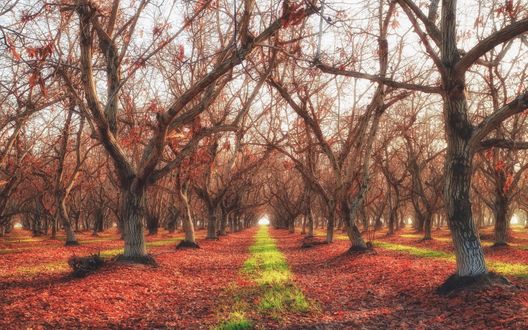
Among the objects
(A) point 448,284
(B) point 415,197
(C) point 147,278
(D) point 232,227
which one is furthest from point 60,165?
(D) point 232,227

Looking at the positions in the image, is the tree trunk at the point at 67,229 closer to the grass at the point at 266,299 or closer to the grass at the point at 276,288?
the grass at the point at 276,288

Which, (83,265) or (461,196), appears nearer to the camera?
(461,196)

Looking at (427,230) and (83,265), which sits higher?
(83,265)

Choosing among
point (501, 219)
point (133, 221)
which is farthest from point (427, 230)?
point (133, 221)

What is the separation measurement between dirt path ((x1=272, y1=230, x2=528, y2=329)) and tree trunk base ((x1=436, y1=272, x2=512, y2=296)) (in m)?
0.23

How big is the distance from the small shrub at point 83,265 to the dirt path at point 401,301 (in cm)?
548

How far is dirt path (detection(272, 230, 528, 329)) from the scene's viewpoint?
6.52m

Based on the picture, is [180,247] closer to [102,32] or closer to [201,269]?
[201,269]

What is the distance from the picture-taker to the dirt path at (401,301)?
652 centimetres

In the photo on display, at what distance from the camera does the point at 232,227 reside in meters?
53.8

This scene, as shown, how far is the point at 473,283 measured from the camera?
7805 millimetres

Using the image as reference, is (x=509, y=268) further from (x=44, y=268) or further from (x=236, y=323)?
(x=44, y=268)

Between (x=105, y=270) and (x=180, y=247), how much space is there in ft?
31.7

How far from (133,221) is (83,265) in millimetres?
2158
